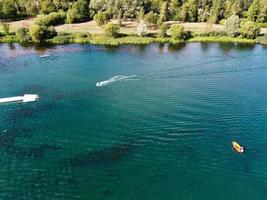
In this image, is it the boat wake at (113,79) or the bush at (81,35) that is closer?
the boat wake at (113,79)

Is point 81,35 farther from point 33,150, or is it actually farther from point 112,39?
point 33,150

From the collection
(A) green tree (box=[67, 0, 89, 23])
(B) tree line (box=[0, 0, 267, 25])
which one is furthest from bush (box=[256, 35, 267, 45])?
(A) green tree (box=[67, 0, 89, 23])

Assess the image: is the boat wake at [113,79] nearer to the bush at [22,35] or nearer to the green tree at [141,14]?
the bush at [22,35]

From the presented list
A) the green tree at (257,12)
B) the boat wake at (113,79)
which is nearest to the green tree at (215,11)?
the green tree at (257,12)

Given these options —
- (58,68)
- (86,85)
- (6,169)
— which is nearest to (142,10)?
(58,68)

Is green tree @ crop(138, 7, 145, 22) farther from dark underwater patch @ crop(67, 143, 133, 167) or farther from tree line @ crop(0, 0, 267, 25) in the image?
dark underwater patch @ crop(67, 143, 133, 167)
